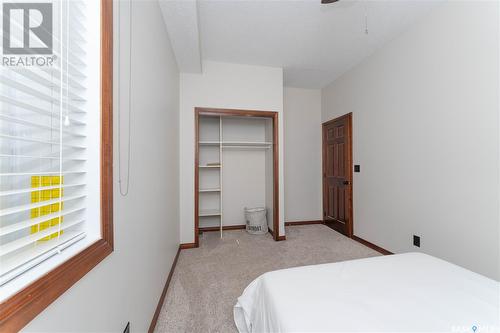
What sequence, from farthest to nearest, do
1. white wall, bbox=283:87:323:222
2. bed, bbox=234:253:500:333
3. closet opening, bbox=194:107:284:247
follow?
white wall, bbox=283:87:323:222, closet opening, bbox=194:107:284:247, bed, bbox=234:253:500:333

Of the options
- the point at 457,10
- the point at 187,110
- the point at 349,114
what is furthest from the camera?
the point at 349,114

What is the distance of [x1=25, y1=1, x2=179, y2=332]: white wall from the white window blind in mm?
161

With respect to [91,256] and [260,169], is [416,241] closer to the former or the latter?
[260,169]

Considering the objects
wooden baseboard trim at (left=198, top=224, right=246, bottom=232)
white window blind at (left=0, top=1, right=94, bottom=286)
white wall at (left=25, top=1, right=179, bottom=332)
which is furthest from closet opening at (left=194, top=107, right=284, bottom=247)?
white window blind at (left=0, top=1, right=94, bottom=286)

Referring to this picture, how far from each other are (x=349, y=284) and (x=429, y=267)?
0.57 meters

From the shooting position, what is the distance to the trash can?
340cm

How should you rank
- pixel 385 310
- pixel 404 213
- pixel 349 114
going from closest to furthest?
pixel 385 310 < pixel 404 213 < pixel 349 114

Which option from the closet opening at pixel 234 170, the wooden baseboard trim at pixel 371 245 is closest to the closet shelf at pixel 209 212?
the closet opening at pixel 234 170

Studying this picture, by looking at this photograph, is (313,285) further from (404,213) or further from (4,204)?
(404,213)

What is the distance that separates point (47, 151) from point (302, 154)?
3789mm

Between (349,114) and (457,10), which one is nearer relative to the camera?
(457,10)

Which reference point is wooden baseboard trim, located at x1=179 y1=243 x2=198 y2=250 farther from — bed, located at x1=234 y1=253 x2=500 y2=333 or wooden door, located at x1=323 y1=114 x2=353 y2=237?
wooden door, located at x1=323 y1=114 x2=353 y2=237

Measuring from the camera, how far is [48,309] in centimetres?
53

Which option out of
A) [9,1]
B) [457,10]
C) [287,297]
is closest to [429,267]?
[287,297]
